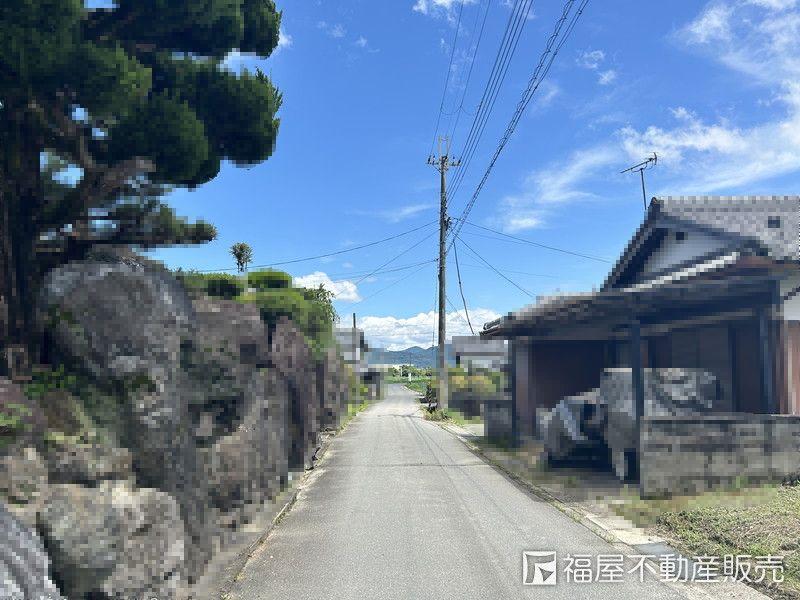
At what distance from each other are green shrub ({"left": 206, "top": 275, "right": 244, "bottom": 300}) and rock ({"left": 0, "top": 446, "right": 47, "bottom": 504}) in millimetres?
9753

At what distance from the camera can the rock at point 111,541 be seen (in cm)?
400

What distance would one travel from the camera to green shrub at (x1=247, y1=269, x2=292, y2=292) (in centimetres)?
1778

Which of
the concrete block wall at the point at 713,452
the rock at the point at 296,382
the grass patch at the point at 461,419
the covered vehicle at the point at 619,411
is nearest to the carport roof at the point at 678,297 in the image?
the covered vehicle at the point at 619,411

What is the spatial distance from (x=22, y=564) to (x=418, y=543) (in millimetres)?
4645

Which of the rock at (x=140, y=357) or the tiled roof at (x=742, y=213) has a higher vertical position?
the tiled roof at (x=742, y=213)

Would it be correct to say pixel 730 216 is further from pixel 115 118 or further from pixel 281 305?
pixel 115 118

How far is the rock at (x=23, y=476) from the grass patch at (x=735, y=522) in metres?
6.57

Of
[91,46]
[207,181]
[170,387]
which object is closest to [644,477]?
[170,387]

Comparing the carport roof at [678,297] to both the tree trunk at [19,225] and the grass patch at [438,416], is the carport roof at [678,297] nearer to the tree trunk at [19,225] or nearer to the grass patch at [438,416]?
the tree trunk at [19,225]

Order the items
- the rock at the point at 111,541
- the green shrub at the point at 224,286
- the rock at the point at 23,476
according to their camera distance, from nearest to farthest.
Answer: the rock at the point at 111,541
the rock at the point at 23,476
the green shrub at the point at 224,286

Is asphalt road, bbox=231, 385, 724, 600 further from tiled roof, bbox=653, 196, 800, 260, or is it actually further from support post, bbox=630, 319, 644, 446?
tiled roof, bbox=653, 196, 800, 260

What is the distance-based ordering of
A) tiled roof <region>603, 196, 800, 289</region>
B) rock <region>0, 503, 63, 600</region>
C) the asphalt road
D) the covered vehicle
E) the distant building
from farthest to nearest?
the distant building → tiled roof <region>603, 196, 800, 289</region> → the covered vehicle → the asphalt road → rock <region>0, 503, 63, 600</region>

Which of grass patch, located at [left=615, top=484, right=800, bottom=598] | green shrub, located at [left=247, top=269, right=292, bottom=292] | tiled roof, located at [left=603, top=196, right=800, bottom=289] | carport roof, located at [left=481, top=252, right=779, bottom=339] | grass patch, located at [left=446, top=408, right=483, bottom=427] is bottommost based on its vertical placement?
grass patch, located at [left=446, top=408, right=483, bottom=427]

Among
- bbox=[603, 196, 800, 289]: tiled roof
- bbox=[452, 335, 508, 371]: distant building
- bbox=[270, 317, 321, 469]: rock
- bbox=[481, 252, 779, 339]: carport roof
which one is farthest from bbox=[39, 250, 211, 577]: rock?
bbox=[452, 335, 508, 371]: distant building
